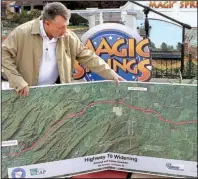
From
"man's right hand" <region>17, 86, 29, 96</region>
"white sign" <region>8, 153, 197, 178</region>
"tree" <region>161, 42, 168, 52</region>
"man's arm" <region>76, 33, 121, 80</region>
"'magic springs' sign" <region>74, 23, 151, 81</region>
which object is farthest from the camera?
"tree" <region>161, 42, 168, 52</region>

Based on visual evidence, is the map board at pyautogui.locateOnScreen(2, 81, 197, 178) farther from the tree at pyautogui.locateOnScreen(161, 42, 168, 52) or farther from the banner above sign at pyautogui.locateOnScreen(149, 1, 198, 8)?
the banner above sign at pyautogui.locateOnScreen(149, 1, 198, 8)

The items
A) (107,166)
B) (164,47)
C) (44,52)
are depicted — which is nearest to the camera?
(44,52)

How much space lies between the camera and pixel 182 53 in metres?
3.23

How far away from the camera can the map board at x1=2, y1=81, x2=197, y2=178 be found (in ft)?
8.58

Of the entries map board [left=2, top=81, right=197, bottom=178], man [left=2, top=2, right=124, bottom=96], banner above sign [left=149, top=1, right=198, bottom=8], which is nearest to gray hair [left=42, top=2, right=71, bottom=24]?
man [left=2, top=2, right=124, bottom=96]

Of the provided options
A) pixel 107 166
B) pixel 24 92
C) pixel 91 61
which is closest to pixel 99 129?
pixel 107 166

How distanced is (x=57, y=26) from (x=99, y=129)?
87cm

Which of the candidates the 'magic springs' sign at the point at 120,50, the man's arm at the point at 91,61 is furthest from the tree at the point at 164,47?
the man's arm at the point at 91,61

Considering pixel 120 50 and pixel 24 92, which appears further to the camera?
pixel 120 50

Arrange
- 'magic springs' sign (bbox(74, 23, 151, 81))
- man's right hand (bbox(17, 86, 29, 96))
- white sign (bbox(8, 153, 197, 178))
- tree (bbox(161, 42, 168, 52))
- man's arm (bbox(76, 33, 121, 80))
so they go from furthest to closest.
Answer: tree (bbox(161, 42, 168, 52)) → 'magic springs' sign (bbox(74, 23, 151, 81)) → man's arm (bbox(76, 33, 121, 80)) → white sign (bbox(8, 153, 197, 178)) → man's right hand (bbox(17, 86, 29, 96))

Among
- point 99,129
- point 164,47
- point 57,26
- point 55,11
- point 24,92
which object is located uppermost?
point 55,11

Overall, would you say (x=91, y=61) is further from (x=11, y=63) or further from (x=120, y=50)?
(x=11, y=63)

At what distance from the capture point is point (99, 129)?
110 inches

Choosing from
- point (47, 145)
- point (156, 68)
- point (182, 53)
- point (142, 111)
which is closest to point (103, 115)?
point (142, 111)
